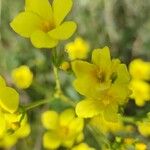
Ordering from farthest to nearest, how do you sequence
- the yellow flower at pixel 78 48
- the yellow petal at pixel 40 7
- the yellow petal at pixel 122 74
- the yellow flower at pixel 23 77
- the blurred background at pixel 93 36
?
1. the blurred background at pixel 93 36
2. the yellow flower at pixel 78 48
3. the yellow flower at pixel 23 77
4. the yellow petal at pixel 40 7
5. the yellow petal at pixel 122 74

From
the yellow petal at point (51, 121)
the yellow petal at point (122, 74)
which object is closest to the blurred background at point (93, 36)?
the yellow petal at point (51, 121)

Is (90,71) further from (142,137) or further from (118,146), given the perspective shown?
(142,137)

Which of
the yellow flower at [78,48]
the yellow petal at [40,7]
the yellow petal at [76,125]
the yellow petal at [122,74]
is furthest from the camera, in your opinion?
the yellow flower at [78,48]

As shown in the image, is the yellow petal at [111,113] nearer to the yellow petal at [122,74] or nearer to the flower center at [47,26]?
the yellow petal at [122,74]

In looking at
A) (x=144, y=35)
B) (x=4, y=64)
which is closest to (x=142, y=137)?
(x=144, y=35)

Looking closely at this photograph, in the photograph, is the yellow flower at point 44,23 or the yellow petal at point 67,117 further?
the yellow petal at point 67,117

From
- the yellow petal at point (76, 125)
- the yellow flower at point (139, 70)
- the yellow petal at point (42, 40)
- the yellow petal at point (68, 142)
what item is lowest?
the yellow petal at point (68, 142)

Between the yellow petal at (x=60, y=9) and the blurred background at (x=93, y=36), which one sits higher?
the yellow petal at (x=60, y=9)

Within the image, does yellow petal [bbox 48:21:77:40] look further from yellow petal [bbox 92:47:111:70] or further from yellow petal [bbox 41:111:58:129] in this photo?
yellow petal [bbox 41:111:58:129]
